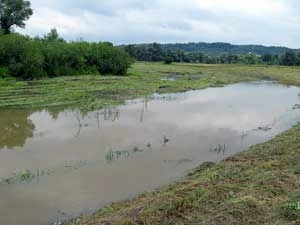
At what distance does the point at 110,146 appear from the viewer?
46.7 feet

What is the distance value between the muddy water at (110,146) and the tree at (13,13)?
28.9 m

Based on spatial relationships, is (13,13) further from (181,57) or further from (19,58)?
(181,57)

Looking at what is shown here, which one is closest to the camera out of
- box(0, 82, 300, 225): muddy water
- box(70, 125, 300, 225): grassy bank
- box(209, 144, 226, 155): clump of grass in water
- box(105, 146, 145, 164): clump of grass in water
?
box(70, 125, 300, 225): grassy bank

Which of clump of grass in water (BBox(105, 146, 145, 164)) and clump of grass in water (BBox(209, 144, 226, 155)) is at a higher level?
clump of grass in water (BBox(105, 146, 145, 164))

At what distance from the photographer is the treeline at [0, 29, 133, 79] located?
118ft

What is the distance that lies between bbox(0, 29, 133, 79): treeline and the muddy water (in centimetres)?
1511

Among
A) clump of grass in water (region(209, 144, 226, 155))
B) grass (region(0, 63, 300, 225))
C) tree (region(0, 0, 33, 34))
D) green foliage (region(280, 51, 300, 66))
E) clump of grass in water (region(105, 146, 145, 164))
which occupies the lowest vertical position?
clump of grass in water (region(209, 144, 226, 155))

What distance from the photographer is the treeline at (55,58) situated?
3594 cm

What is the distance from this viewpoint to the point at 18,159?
1259 centimetres

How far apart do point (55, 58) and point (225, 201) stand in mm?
34620

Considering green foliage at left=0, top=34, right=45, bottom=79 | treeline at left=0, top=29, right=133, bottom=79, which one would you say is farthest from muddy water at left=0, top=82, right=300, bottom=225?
treeline at left=0, top=29, right=133, bottom=79

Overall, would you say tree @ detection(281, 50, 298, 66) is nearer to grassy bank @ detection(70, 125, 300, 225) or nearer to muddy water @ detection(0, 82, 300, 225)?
muddy water @ detection(0, 82, 300, 225)

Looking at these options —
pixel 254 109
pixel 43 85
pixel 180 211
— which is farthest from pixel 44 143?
pixel 43 85

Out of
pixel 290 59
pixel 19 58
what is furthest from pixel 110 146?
pixel 290 59
